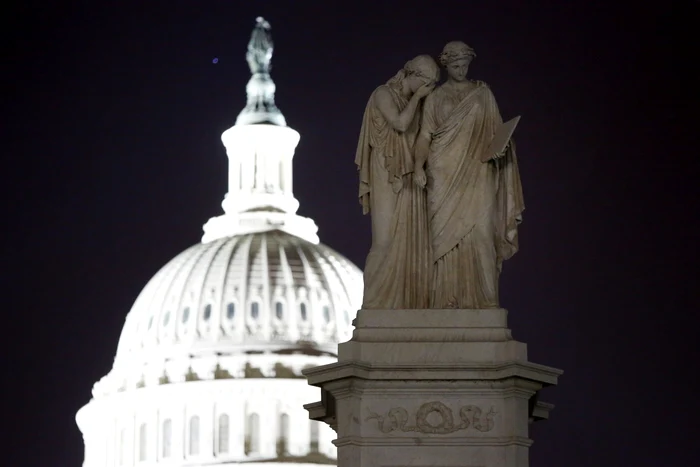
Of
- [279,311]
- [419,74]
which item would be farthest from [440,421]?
[279,311]

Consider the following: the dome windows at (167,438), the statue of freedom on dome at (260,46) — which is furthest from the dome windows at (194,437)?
the statue of freedom on dome at (260,46)

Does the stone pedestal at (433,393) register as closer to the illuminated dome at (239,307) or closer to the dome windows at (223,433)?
the dome windows at (223,433)

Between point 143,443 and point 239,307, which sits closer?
point 143,443

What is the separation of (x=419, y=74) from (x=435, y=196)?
6.35 feet

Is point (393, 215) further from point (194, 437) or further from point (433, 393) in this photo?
point (194, 437)

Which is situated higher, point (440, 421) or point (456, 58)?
point (456, 58)

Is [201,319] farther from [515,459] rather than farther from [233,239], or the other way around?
[515,459]

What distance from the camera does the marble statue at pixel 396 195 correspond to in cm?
4109

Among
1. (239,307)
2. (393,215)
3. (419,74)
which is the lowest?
(393,215)

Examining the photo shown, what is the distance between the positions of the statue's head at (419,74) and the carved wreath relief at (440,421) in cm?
520

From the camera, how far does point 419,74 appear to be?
137ft

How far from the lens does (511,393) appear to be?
131ft

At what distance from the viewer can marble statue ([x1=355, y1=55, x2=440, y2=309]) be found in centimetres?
4109

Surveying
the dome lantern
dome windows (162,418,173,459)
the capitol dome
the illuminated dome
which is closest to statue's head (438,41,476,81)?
the capitol dome
